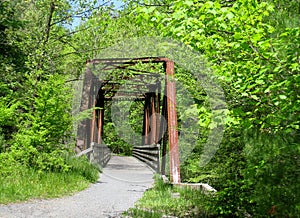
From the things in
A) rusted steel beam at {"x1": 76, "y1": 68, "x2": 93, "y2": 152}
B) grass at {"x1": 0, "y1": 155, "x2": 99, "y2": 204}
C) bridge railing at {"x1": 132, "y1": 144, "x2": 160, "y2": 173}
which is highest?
rusted steel beam at {"x1": 76, "y1": 68, "x2": 93, "y2": 152}

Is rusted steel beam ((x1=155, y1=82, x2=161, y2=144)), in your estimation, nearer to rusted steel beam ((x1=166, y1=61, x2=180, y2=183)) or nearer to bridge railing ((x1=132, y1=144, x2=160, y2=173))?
bridge railing ((x1=132, y1=144, x2=160, y2=173))

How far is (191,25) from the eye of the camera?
448cm

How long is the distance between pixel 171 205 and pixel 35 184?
8.19 feet

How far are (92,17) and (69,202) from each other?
312 inches

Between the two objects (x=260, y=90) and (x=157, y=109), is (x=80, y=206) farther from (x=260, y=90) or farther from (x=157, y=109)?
(x=157, y=109)

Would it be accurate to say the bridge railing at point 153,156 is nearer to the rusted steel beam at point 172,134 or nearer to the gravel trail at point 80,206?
the rusted steel beam at point 172,134

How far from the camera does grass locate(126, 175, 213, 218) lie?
17.0ft

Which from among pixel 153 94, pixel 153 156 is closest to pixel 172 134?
pixel 153 156

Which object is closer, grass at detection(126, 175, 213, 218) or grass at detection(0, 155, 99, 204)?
grass at detection(126, 175, 213, 218)

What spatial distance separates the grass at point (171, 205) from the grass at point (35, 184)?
5.20ft

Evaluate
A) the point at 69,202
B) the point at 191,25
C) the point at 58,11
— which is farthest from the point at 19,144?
the point at 58,11

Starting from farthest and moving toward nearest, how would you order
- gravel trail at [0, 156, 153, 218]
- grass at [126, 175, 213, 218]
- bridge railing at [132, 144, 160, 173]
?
bridge railing at [132, 144, 160, 173] → grass at [126, 175, 213, 218] → gravel trail at [0, 156, 153, 218]

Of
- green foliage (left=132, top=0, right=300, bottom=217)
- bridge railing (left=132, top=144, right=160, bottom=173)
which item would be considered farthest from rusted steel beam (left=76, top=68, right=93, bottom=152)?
green foliage (left=132, top=0, right=300, bottom=217)

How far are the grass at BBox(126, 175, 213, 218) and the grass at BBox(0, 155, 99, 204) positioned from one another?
1.58m
